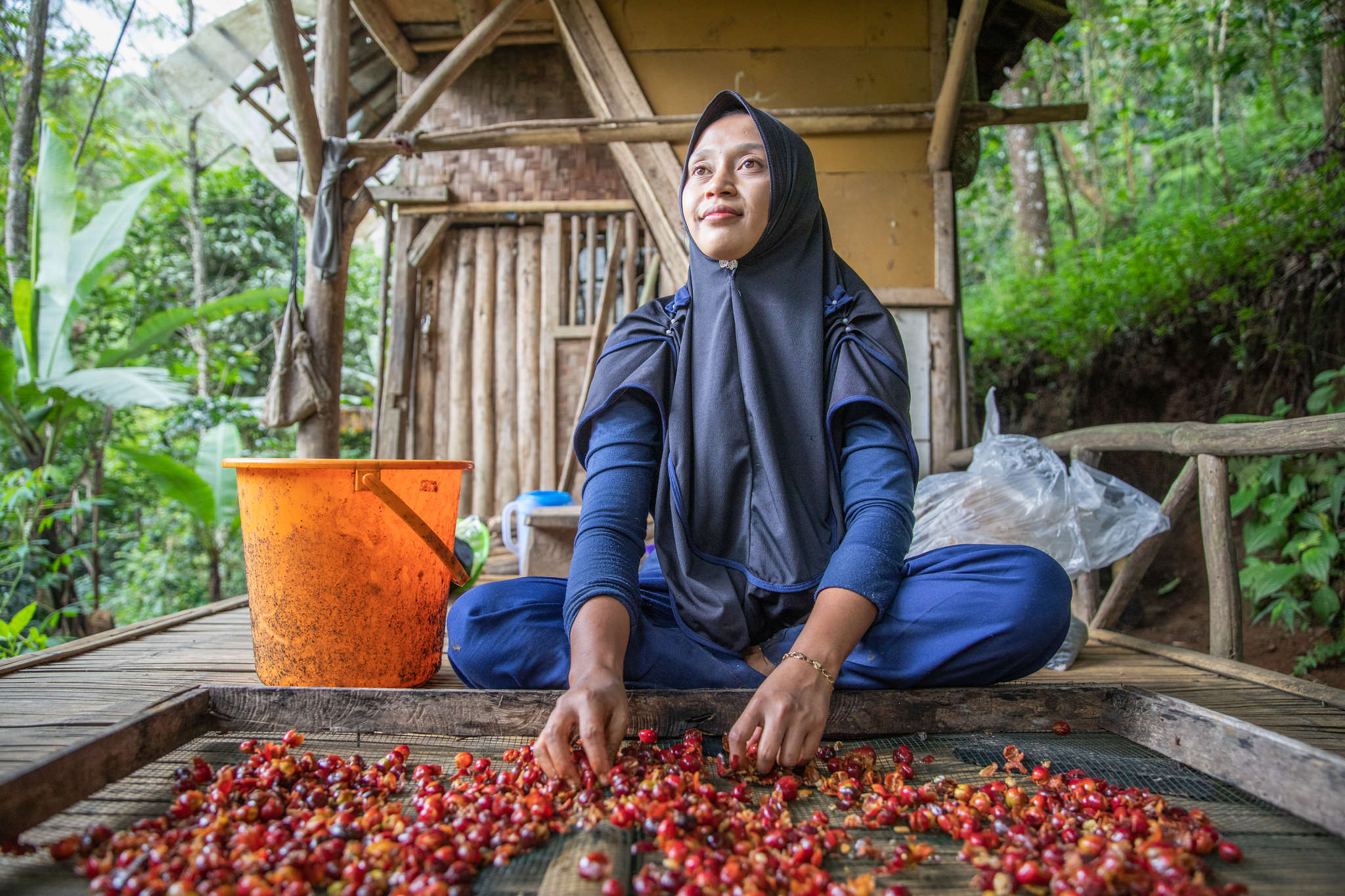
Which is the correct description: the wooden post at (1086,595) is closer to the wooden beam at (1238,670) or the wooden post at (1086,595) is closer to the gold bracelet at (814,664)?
the wooden beam at (1238,670)

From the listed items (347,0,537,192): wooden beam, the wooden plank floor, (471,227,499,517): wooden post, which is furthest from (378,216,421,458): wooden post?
the wooden plank floor

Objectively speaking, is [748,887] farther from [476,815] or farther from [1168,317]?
[1168,317]

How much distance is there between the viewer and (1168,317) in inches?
192

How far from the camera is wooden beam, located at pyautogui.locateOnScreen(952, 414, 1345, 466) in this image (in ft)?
5.96

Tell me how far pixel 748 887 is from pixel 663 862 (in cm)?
14

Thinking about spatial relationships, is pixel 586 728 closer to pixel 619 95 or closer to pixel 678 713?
pixel 678 713

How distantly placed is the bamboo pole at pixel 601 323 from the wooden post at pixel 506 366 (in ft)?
1.19

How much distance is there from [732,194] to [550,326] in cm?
351

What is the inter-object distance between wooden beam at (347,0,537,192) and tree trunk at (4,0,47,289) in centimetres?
339

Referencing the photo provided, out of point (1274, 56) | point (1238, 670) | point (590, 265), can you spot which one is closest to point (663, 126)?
point (590, 265)

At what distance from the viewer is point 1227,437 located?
2.16 metres

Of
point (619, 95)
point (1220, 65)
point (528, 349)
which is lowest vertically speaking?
point (528, 349)

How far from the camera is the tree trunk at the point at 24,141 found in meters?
5.29

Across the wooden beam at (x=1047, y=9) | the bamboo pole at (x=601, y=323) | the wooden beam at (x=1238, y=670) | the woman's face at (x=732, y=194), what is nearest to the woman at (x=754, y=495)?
the woman's face at (x=732, y=194)
